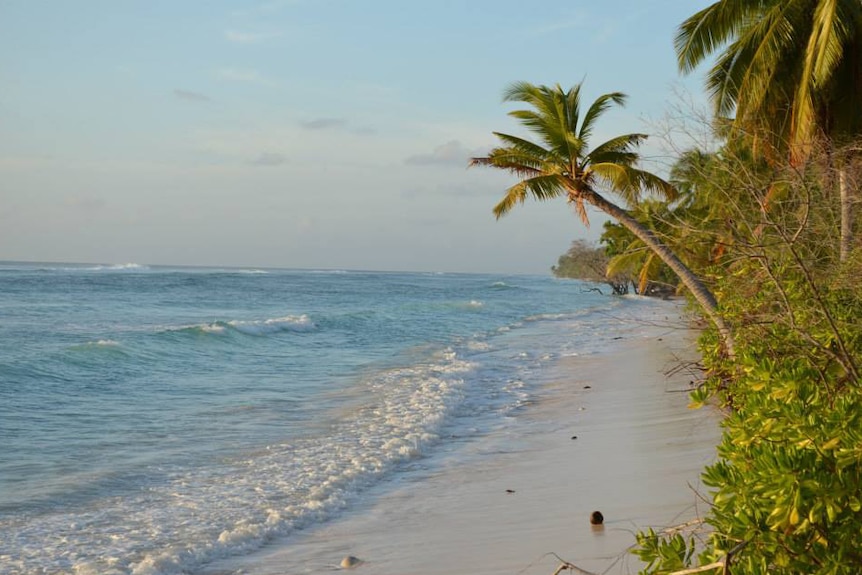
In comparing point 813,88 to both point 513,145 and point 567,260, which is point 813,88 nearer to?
point 513,145

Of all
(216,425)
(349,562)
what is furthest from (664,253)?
(349,562)

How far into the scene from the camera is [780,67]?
39.5 feet

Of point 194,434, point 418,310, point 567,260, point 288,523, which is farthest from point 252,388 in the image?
point 567,260

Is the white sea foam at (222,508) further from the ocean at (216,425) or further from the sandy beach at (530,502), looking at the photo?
the sandy beach at (530,502)

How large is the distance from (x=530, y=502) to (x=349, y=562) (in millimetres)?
1796

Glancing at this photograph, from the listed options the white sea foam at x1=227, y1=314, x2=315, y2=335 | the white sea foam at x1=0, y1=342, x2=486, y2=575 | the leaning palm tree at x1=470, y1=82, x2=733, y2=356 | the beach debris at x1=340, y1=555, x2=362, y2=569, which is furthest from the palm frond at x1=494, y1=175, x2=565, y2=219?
the white sea foam at x1=227, y1=314, x2=315, y2=335

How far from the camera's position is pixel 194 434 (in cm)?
1030

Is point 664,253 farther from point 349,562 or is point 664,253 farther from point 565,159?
point 349,562

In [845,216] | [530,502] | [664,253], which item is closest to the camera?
[530,502]

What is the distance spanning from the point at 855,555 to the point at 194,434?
890cm

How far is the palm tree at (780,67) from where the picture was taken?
36.6ft

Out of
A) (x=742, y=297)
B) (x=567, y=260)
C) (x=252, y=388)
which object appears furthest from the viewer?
(x=567, y=260)

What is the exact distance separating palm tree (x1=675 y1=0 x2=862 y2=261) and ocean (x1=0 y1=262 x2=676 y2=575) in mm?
5399

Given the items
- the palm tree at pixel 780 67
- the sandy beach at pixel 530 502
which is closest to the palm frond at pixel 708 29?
the palm tree at pixel 780 67
